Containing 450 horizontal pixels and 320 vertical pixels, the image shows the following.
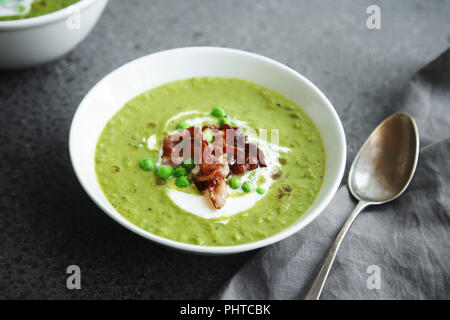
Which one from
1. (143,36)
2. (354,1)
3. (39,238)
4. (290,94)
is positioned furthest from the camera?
(354,1)

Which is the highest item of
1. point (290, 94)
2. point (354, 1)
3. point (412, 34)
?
point (354, 1)

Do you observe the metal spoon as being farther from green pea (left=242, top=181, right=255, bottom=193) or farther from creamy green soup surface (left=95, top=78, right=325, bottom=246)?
green pea (left=242, top=181, right=255, bottom=193)

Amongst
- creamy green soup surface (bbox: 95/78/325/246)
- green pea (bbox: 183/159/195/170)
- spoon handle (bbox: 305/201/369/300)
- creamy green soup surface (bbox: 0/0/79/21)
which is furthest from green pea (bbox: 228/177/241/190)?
creamy green soup surface (bbox: 0/0/79/21)

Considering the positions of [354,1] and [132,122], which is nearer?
→ [132,122]

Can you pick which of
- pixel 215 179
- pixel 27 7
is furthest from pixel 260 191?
pixel 27 7

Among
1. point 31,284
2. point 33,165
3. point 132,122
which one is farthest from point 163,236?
point 33,165

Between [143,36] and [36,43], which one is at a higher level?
[143,36]
